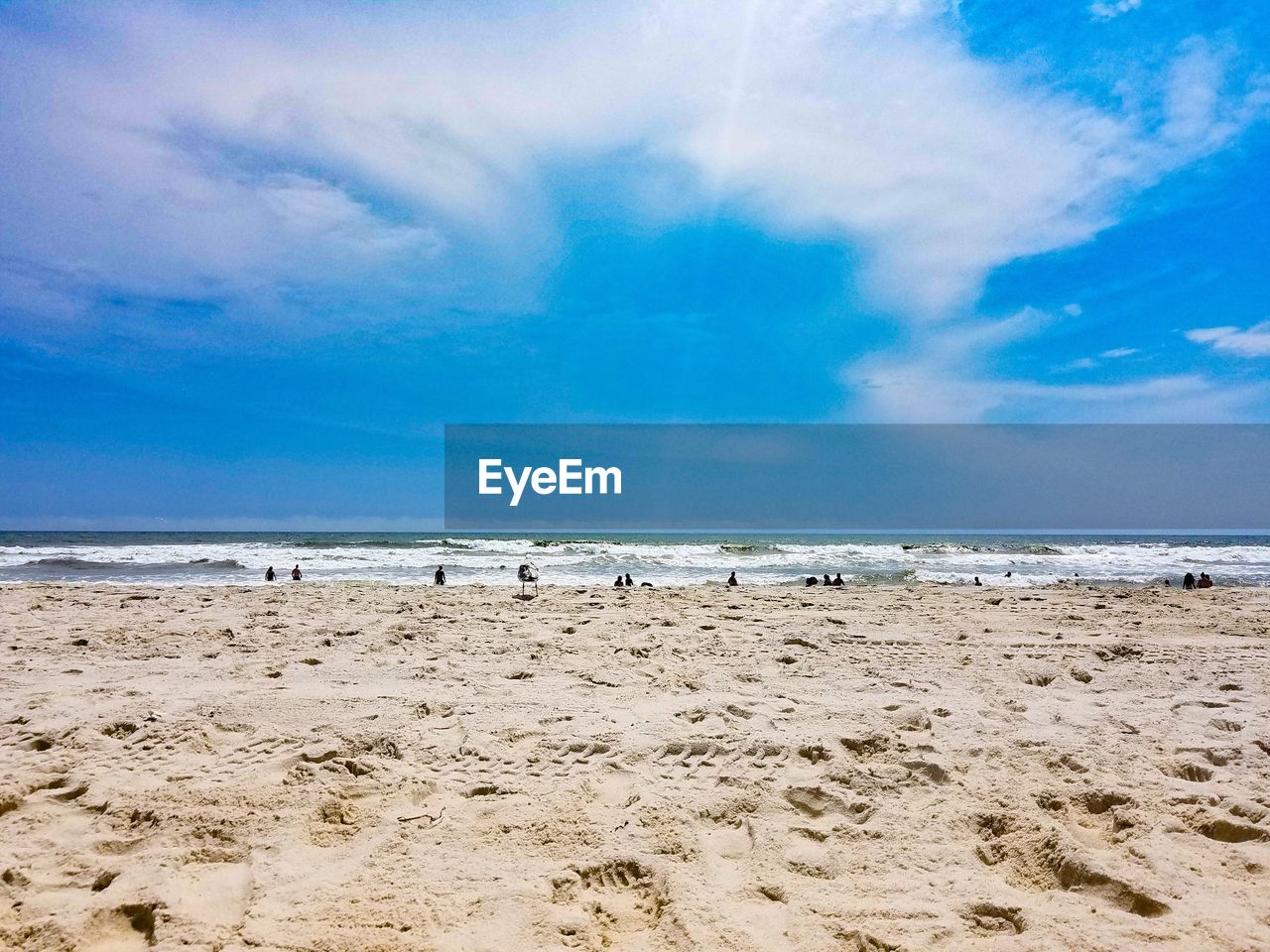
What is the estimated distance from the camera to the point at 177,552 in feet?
113

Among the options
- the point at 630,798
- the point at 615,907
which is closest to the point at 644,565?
the point at 630,798

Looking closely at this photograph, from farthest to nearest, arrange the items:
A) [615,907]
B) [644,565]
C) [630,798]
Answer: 1. [644,565]
2. [630,798]
3. [615,907]

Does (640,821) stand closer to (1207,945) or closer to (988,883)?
(988,883)

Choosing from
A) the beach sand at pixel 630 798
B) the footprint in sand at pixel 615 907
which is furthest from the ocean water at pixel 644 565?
the footprint in sand at pixel 615 907

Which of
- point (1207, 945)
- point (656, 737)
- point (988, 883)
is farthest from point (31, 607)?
point (1207, 945)

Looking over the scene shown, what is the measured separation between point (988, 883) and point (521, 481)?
16135mm

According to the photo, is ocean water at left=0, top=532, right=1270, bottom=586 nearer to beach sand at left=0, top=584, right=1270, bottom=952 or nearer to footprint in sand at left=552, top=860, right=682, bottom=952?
beach sand at left=0, top=584, right=1270, bottom=952

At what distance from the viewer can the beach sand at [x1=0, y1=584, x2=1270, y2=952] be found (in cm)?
267

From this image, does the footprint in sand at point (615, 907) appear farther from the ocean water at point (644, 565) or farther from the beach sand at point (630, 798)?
the ocean water at point (644, 565)

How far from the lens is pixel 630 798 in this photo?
12.1 ft

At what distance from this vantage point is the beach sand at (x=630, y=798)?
267 cm

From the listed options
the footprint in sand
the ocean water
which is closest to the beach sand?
the footprint in sand

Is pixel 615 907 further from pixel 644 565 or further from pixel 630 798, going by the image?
pixel 644 565

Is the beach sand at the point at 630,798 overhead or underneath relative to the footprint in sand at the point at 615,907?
overhead
